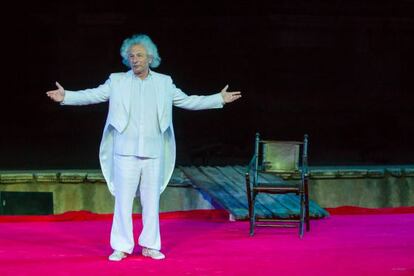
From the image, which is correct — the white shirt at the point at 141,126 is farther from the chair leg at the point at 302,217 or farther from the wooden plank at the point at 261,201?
the wooden plank at the point at 261,201

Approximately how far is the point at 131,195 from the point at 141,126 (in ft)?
1.44

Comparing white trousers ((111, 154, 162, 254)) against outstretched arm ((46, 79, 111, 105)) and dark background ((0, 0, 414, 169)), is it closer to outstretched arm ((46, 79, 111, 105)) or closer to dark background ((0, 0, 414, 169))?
outstretched arm ((46, 79, 111, 105))

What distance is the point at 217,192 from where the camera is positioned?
27.4ft

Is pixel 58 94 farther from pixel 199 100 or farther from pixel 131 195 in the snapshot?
pixel 199 100

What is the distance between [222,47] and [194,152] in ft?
3.75

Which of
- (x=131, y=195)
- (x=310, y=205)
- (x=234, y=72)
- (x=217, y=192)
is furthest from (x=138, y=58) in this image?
(x=234, y=72)

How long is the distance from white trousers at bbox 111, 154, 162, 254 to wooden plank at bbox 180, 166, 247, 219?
1.95m

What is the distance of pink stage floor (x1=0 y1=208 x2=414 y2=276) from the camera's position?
576cm

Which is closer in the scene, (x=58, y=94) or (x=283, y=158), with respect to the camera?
(x=58, y=94)

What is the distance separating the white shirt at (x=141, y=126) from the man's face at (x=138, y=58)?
0.08 metres

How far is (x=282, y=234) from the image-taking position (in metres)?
7.20

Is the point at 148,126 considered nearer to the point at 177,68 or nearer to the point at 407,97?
the point at 177,68

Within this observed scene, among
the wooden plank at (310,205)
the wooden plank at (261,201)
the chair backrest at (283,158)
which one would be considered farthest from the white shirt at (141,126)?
the wooden plank at (310,205)

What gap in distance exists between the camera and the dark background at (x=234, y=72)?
9.59 m
